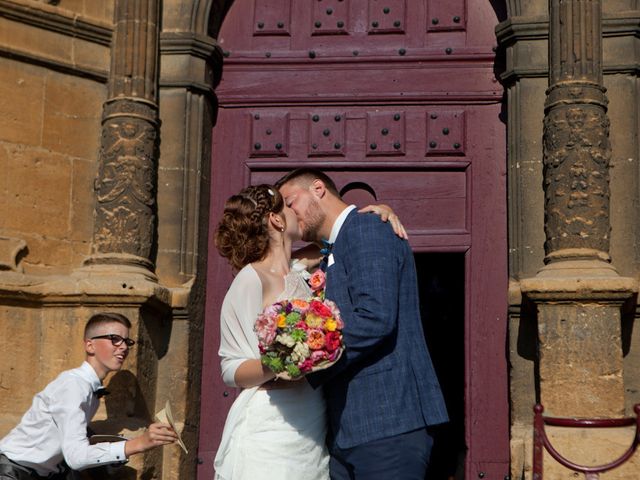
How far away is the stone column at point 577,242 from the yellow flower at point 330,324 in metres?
2.45

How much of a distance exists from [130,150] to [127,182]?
20cm

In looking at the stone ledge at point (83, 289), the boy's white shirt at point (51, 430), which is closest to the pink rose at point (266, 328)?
the boy's white shirt at point (51, 430)

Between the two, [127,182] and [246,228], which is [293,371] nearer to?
[246,228]

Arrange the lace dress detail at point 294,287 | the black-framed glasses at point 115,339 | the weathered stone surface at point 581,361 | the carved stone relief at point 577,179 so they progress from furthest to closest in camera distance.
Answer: the carved stone relief at point 577,179, the weathered stone surface at point 581,361, the black-framed glasses at point 115,339, the lace dress detail at point 294,287

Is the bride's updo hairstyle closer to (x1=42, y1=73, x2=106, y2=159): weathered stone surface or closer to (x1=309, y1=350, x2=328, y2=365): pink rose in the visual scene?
(x1=309, y1=350, x2=328, y2=365): pink rose

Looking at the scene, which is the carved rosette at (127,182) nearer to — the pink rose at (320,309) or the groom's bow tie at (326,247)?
the groom's bow tie at (326,247)

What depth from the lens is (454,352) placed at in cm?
1077

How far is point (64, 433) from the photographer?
5.46 meters

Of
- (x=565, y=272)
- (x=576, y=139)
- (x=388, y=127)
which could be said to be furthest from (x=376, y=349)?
(x=388, y=127)

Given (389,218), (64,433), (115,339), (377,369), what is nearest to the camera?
(377,369)

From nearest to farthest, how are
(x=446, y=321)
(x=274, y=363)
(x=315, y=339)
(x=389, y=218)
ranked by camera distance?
1. (x=315, y=339)
2. (x=274, y=363)
3. (x=389, y=218)
4. (x=446, y=321)

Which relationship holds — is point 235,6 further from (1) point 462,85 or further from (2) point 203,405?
(2) point 203,405

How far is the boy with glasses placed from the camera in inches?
211

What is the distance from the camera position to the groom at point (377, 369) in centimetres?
414
